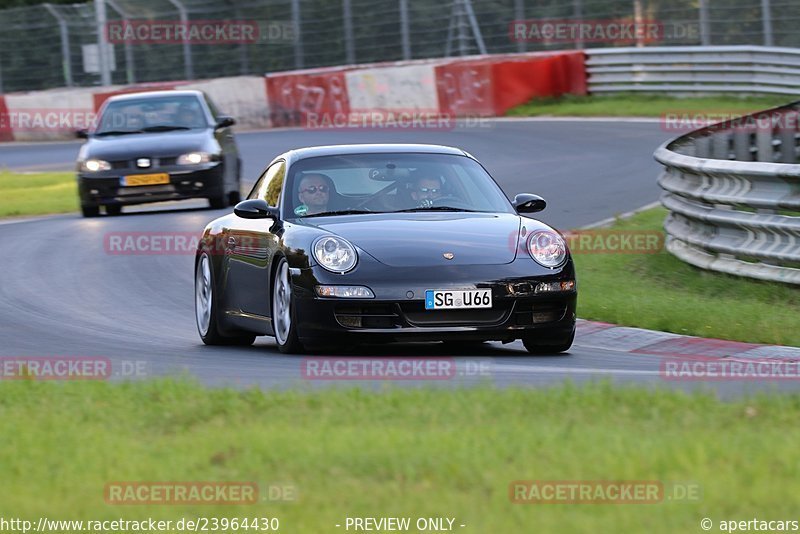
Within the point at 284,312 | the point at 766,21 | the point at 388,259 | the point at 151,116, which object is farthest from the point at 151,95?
the point at 766,21

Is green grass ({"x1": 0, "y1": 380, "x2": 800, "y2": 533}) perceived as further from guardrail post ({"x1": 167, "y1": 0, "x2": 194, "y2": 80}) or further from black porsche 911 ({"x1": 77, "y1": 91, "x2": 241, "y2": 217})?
guardrail post ({"x1": 167, "y1": 0, "x2": 194, "y2": 80})

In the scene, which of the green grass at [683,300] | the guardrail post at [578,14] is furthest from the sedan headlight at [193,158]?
the guardrail post at [578,14]

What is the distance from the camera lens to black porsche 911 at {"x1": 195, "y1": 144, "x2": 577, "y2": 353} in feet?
28.5

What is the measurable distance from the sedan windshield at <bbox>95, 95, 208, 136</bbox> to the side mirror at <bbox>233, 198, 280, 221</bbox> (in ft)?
35.4

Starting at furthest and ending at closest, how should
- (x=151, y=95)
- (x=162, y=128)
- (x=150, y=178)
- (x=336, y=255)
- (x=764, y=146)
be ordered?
1. (x=151, y=95)
2. (x=162, y=128)
3. (x=150, y=178)
4. (x=764, y=146)
5. (x=336, y=255)

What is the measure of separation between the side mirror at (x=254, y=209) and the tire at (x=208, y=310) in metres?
0.98

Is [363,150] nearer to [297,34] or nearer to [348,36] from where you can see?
[348,36]

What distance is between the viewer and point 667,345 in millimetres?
9633

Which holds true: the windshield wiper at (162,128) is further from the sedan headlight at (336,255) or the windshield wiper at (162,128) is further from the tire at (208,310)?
the sedan headlight at (336,255)

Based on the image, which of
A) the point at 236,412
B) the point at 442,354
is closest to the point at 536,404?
the point at 236,412

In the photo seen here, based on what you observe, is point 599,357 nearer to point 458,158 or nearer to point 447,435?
point 458,158

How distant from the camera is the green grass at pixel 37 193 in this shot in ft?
72.1

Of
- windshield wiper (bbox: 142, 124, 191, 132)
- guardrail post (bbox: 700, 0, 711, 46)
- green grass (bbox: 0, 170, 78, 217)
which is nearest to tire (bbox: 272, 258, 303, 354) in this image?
windshield wiper (bbox: 142, 124, 191, 132)

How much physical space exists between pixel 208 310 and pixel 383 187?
5.45ft
